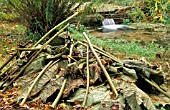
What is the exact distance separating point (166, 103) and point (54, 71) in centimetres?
184

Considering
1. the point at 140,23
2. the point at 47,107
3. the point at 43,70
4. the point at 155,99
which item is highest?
the point at 43,70

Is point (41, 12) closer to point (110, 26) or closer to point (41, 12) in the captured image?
point (41, 12)

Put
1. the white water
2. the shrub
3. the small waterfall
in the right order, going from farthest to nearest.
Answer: the small waterfall < the white water < the shrub

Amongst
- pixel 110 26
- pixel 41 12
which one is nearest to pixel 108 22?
pixel 110 26

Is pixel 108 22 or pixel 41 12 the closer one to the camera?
pixel 41 12

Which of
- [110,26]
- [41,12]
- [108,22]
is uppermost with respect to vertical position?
[41,12]

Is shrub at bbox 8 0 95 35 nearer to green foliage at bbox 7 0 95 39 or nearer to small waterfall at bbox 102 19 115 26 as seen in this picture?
green foliage at bbox 7 0 95 39

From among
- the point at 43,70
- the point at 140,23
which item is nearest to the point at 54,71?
the point at 43,70

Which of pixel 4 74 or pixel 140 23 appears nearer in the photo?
pixel 4 74

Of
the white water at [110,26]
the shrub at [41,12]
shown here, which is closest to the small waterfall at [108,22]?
the white water at [110,26]

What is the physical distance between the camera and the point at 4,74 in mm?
5414

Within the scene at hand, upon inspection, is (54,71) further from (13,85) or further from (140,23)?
(140,23)

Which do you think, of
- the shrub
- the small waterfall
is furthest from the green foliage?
the small waterfall

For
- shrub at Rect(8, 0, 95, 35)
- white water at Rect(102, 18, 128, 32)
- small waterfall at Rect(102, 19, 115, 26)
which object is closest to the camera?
shrub at Rect(8, 0, 95, 35)
